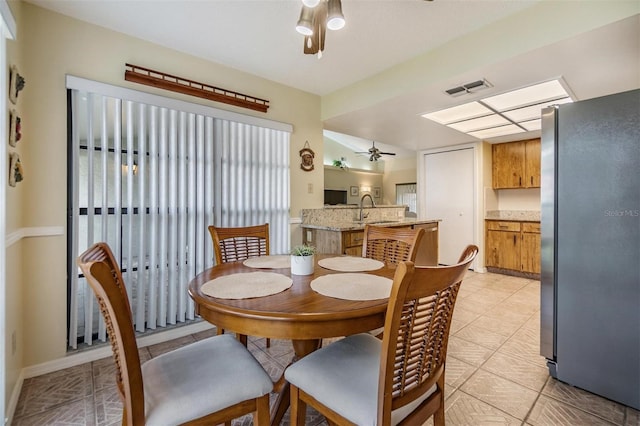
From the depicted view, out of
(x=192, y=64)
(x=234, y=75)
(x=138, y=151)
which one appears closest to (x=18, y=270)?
(x=138, y=151)

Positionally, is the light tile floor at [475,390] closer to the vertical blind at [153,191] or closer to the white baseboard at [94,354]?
the white baseboard at [94,354]

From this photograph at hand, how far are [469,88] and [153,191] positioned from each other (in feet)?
9.39

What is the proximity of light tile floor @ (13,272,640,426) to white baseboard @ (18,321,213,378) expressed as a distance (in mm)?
50

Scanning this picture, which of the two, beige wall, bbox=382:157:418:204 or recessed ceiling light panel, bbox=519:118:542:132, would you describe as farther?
beige wall, bbox=382:157:418:204

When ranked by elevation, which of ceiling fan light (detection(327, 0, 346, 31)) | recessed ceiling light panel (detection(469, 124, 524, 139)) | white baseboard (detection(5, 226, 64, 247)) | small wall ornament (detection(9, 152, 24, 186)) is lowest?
white baseboard (detection(5, 226, 64, 247))

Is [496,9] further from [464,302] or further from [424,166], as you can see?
[424,166]

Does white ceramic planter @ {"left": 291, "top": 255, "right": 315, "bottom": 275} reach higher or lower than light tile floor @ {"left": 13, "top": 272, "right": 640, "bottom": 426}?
higher

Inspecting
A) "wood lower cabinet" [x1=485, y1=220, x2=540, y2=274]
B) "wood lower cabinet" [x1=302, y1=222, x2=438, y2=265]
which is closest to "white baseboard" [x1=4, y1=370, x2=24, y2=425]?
"wood lower cabinet" [x1=302, y1=222, x2=438, y2=265]

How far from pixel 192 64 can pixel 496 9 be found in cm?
244

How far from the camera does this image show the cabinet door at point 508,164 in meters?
4.74

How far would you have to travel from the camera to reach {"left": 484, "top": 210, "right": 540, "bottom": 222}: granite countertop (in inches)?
191

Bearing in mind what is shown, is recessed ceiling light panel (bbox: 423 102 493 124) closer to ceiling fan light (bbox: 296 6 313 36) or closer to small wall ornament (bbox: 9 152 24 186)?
ceiling fan light (bbox: 296 6 313 36)

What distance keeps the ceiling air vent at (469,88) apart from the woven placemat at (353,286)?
204 centimetres

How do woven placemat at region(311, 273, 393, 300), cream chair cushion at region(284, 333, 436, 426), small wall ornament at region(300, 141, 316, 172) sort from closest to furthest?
cream chair cushion at region(284, 333, 436, 426) → woven placemat at region(311, 273, 393, 300) → small wall ornament at region(300, 141, 316, 172)
